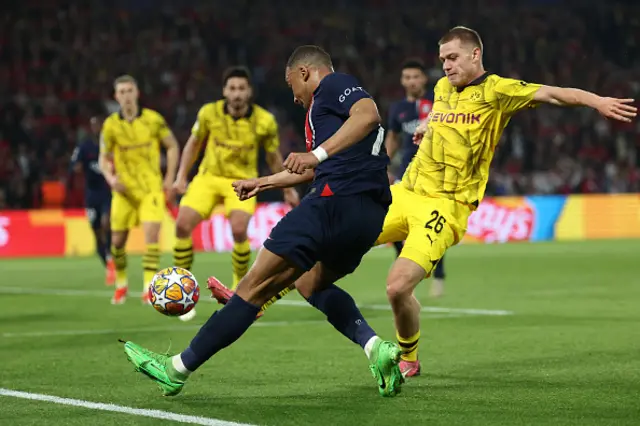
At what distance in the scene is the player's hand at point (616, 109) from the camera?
6020 mm

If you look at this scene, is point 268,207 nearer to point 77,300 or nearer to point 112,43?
point 112,43

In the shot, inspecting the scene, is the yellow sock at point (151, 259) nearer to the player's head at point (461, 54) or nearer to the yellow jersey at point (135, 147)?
the yellow jersey at point (135, 147)

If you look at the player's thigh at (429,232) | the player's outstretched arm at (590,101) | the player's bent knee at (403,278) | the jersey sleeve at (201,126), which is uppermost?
the player's outstretched arm at (590,101)

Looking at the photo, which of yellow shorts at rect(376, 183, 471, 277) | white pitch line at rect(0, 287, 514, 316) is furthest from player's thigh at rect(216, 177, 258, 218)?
yellow shorts at rect(376, 183, 471, 277)

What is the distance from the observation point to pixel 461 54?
23.3 ft

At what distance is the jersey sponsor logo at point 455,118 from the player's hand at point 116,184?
6026 millimetres

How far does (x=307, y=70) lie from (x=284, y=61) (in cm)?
2515

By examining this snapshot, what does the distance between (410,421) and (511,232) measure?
69.0ft

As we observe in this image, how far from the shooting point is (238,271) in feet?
39.1

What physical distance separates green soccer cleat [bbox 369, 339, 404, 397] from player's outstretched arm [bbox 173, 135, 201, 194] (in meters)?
5.57

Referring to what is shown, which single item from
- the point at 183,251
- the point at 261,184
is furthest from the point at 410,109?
the point at 261,184

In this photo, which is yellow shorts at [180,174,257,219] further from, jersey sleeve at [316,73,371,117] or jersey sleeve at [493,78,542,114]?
jersey sleeve at [316,73,371,117]

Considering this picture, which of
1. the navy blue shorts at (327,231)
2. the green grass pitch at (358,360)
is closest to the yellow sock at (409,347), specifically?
the green grass pitch at (358,360)

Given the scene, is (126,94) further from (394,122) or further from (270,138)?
(394,122)
